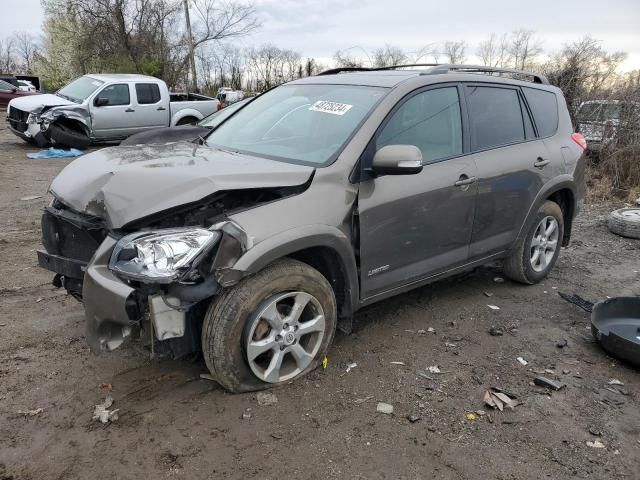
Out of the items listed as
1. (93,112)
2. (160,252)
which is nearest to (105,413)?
(160,252)

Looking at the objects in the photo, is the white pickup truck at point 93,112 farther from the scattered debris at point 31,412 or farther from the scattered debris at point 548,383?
the scattered debris at point 548,383

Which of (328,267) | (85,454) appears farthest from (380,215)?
(85,454)

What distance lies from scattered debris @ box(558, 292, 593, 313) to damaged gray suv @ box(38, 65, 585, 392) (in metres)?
0.72

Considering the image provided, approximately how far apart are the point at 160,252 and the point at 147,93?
12612mm

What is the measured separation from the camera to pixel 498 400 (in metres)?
3.03

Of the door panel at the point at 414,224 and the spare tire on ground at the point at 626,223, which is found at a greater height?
the door panel at the point at 414,224

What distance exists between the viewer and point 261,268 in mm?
2734

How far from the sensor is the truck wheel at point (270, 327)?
8.98ft

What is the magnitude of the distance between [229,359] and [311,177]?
112 centimetres

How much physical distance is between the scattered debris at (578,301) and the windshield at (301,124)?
8.40 feet

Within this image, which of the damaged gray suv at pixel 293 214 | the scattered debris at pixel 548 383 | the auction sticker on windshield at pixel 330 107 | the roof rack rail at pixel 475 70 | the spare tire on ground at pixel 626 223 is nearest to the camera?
the damaged gray suv at pixel 293 214

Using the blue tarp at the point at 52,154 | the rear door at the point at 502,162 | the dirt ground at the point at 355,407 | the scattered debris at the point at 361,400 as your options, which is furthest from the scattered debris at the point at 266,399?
the blue tarp at the point at 52,154

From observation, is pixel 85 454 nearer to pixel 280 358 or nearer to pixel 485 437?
pixel 280 358

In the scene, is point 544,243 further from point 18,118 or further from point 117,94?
point 18,118
